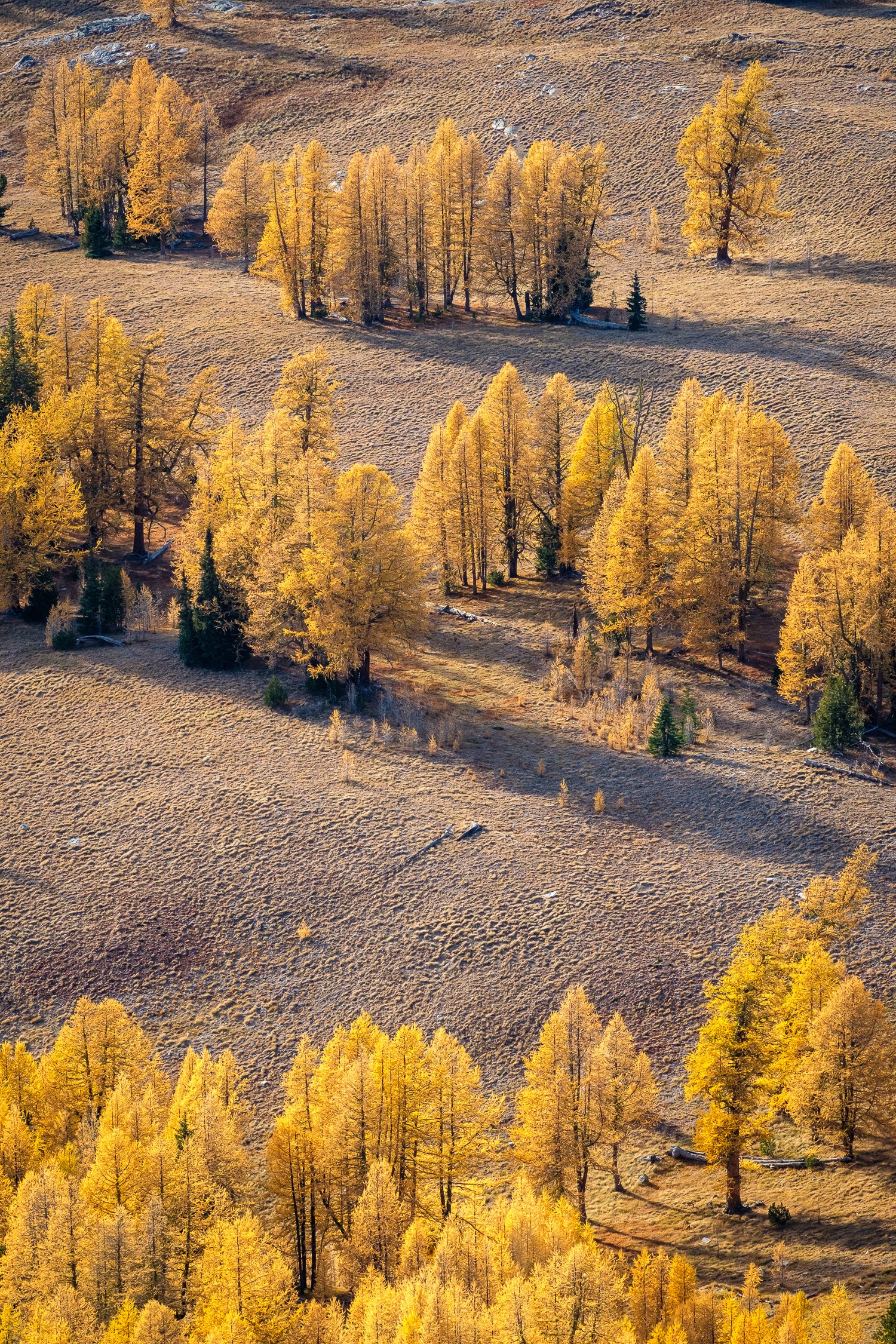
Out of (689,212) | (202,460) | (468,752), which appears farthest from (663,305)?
(468,752)

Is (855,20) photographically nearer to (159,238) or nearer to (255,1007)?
(159,238)

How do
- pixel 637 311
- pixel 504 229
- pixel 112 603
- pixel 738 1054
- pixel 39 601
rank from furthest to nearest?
pixel 504 229 → pixel 637 311 → pixel 39 601 → pixel 112 603 → pixel 738 1054

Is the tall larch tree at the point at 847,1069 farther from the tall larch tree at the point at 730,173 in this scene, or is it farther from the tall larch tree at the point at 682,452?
the tall larch tree at the point at 730,173

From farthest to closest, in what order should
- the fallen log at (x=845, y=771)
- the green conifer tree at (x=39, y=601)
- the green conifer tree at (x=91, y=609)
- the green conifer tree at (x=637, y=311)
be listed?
1. the green conifer tree at (x=637, y=311)
2. the green conifer tree at (x=39, y=601)
3. the green conifer tree at (x=91, y=609)
4. the fallen log at (x=845, y=771)

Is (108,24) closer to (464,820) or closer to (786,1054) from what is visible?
(464,820)

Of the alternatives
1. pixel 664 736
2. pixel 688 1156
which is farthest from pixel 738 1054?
pixel 664 736

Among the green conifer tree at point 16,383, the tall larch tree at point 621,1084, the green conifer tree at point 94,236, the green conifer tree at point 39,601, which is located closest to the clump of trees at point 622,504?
the green conifer tree at point 39,601

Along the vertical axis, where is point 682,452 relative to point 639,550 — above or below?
above
